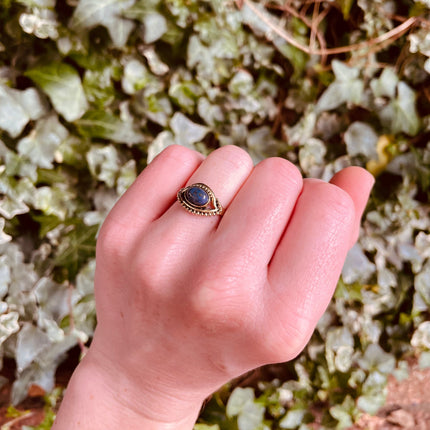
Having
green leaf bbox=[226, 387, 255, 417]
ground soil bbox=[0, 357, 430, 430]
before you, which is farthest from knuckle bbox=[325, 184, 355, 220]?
ground soil bbox=[0, 357, 430, 430]

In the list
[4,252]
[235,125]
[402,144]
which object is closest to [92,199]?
[4,252]

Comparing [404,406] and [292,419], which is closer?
[292,419]

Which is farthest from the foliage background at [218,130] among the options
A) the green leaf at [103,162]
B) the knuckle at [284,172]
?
the knuckle at [284,172]

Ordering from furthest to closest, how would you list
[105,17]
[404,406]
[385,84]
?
[404,406] < [385,84] < [105,17]

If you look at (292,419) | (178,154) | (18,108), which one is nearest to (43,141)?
(18,108)

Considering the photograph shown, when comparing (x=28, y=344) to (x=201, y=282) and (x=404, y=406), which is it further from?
(x=404, y=406)

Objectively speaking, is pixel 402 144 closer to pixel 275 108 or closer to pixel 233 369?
pixel 275 108

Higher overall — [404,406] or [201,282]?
[201,282]

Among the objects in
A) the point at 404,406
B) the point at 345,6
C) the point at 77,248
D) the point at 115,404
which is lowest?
the point at 404,406
